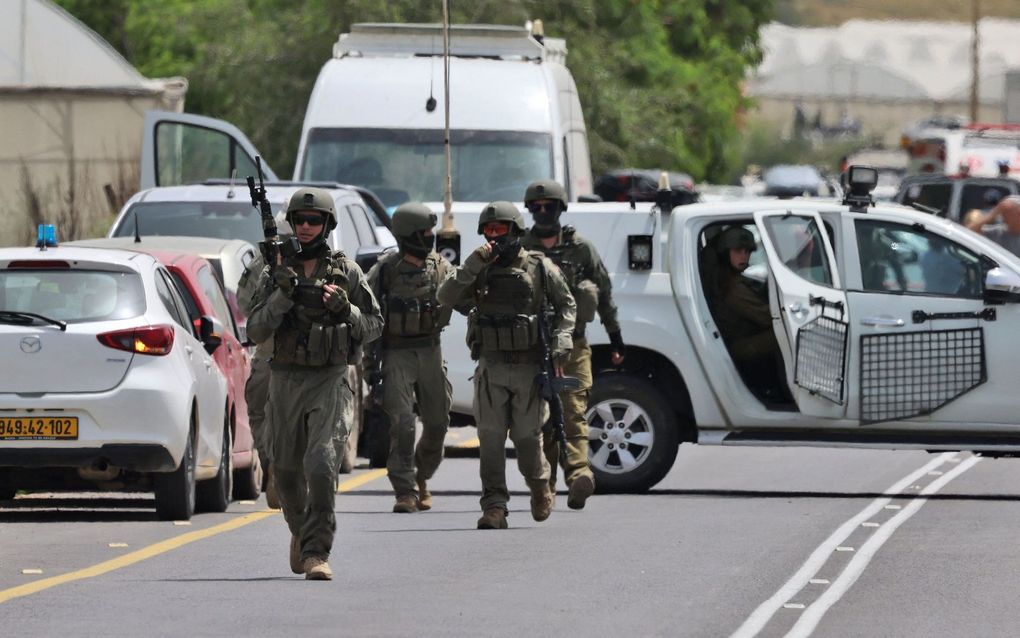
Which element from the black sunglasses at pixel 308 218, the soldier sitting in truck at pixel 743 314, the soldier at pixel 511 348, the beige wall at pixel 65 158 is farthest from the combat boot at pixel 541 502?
the beige wall at pixel 65 158

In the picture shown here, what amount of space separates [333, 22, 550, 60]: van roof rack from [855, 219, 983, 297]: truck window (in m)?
8.16

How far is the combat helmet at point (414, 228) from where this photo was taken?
1382cm

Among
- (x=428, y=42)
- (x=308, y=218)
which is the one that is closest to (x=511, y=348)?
(x=308, y=218)

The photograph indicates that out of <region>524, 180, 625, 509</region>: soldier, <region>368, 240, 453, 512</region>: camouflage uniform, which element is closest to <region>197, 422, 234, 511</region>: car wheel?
<region>368, 240, 453, 512</region>: camouflage uniform

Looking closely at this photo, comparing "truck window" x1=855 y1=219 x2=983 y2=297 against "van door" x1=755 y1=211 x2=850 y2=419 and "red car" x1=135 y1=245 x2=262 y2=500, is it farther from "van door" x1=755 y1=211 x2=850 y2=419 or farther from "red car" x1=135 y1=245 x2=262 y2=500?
"red car" x1=135 y1=245 x2=262 y2=500

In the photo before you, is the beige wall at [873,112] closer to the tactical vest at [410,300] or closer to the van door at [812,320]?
the van door at [812,320]

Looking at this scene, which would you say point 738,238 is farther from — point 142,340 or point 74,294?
point 74,294

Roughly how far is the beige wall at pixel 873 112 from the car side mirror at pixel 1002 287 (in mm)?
91534

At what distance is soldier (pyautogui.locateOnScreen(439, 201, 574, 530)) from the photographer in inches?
524

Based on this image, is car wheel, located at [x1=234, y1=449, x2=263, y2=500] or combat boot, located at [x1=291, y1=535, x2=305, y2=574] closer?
combat boot, located at [x1=291, y1=535, x2=305, y2=574]

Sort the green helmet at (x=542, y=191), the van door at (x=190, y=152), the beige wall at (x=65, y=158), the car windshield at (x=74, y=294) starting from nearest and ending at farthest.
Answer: the car windshield at (x=74, y=294) < the green helmet at (x=542, y=191) < the van door at (x=190, y=152) < the beige wall at (x=65, y=158)

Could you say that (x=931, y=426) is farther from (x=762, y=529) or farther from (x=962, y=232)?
(x=762, y=529)

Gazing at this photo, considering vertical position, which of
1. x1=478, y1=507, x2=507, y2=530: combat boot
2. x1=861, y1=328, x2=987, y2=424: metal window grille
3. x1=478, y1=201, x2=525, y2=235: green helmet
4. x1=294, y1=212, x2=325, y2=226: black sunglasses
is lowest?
x1=478, y1=507, x2=507, y2=530: combat boot

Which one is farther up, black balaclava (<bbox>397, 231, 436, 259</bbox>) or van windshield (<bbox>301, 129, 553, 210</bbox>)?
van windshield (<bbox>301, 129, 553, 210</bbox>)
